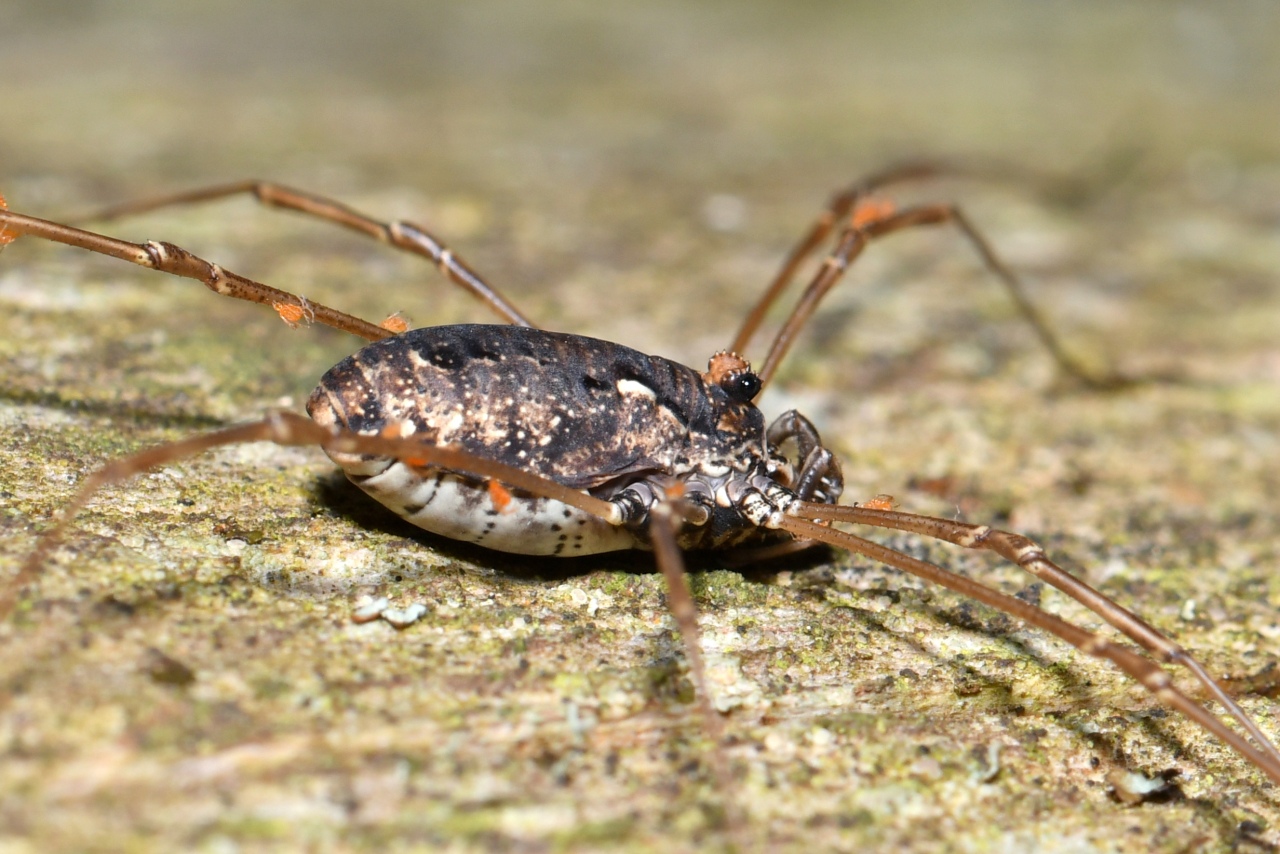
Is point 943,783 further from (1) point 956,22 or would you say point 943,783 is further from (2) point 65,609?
(1) point 956,22

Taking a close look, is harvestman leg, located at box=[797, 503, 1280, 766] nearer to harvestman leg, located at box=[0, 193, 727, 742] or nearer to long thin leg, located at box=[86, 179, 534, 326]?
harvestman leg, located at box=[0, 193, 727, 742]

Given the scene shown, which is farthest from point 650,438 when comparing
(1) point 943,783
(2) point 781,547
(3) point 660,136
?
(3) point 660,136

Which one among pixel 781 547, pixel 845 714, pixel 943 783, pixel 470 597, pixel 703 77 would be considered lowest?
pixel 943 783

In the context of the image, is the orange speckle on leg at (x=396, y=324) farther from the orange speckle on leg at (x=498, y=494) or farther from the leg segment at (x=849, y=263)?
the leg segment at (x=849, y=263)

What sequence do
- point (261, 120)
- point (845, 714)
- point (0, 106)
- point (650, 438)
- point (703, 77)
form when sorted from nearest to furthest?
point (845, 714) < point (650, 438) < point (0, 106) < point (261, 120) < point (703, 77)

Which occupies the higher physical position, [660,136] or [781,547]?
[660,136]

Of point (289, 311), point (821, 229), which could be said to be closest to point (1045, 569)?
point (821, 229)

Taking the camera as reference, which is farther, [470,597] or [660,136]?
[660,136]

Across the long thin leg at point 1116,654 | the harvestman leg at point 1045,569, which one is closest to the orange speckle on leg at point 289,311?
the harvestman leg at point 1045,569
